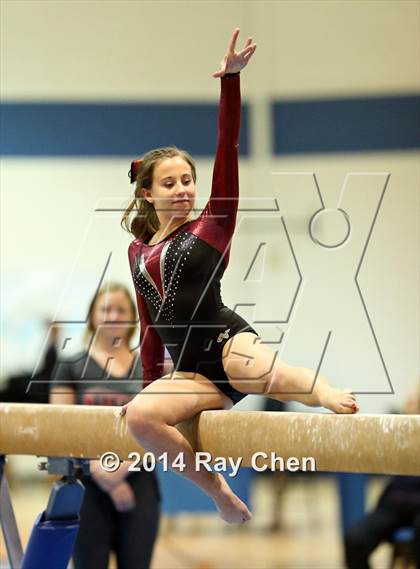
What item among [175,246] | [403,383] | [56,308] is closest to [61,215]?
[56,308]

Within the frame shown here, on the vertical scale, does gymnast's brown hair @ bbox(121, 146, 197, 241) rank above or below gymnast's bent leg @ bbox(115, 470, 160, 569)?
above

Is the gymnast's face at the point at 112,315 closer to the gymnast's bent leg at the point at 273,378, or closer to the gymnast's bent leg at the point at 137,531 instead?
the gymnast's bent leg at the point at 137,531

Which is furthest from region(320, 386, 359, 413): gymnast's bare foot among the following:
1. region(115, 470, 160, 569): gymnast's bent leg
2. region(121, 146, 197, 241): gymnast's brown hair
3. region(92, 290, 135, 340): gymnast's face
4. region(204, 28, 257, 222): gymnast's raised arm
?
region(92, 290, 135, 340): gymnast's face

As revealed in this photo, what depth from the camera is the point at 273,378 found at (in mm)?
2359

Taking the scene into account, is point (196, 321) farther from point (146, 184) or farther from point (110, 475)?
point (110, 475)

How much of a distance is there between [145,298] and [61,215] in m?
2.36

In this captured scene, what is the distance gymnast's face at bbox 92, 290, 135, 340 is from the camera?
348cm

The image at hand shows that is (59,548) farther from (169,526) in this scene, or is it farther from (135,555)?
(169,526)

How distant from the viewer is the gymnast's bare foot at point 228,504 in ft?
7.99

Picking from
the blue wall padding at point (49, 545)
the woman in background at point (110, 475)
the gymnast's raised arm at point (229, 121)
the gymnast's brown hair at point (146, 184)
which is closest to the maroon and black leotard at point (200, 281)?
the gymnast's raised arm at point (229, 121)

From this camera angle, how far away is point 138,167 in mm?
2738

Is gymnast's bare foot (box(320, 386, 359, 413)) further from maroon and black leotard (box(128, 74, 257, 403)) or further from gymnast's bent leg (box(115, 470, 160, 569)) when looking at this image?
gymnast's bent leg (box(115, 470, 160, 569))

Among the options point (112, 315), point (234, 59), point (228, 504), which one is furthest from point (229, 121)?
point (112, 315)

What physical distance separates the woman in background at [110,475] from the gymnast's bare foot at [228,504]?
2.69 ft
